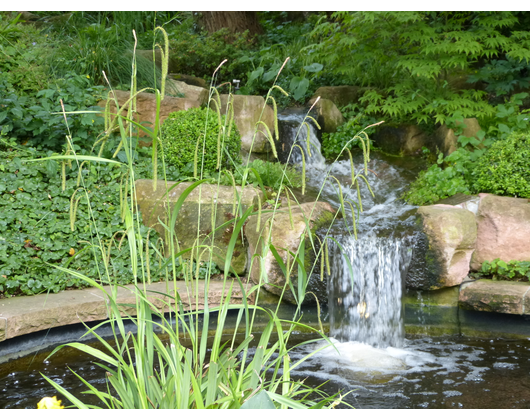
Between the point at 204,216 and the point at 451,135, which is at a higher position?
the point at 451,135

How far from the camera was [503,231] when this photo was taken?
14.8 feet

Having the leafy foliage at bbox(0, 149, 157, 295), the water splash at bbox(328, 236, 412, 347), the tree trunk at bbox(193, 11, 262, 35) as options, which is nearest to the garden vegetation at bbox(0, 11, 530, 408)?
the leafy foliage at bbox(0, 149, 157, 295)

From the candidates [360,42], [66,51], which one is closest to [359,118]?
[360,42]

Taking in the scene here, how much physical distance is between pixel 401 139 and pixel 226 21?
521 centimetres

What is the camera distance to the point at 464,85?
6.98m

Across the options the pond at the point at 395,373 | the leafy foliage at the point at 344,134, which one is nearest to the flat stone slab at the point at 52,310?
the pond at the point at 395,373

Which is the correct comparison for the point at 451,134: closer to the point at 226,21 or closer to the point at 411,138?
the point at 411,138

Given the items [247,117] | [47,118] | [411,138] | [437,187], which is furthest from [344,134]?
[47,118]

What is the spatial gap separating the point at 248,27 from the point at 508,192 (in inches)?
284

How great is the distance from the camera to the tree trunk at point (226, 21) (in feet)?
32.6

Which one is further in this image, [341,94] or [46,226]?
[341,94]

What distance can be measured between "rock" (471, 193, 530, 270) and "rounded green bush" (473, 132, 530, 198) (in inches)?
6.7

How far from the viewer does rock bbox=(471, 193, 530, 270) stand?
4457mm

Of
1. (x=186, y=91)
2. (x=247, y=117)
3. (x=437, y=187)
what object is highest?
(x=186, y=91)
